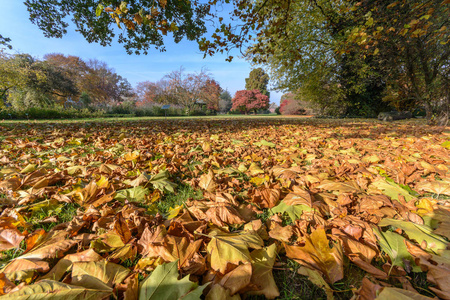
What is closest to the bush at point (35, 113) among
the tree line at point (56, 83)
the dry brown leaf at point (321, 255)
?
the tree line at point (56, 83)

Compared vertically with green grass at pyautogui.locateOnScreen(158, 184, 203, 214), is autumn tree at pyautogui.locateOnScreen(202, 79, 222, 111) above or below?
above

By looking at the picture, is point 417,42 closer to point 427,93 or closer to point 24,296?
point 427,93

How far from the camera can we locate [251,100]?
133ft

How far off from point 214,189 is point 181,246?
684 mm

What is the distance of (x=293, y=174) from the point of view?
1634mm

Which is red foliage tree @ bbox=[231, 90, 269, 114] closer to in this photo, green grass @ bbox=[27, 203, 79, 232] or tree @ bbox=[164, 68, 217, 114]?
tree @ bbox=[164, 68, 217, 114]

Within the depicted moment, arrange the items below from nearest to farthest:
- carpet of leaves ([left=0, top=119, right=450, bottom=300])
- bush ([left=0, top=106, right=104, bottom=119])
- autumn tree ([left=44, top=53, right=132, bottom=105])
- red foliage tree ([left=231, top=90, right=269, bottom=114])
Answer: carpet of leaves ([left=0, top=119, right=450, bottom=300]) < bush ([left=0, top=106, right=104, bottom=119]) < autumn tree ([left=44, top=53, right=132, bottom=105]) < red foliage tree ([left=231, top=90, right=269, bottom=114])

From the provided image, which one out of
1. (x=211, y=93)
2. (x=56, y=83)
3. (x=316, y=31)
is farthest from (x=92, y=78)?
(x=316, y=31)

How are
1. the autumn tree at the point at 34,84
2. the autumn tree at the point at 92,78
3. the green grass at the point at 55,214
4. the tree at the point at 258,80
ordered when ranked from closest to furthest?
the green grass at the point at 55,214 → the autumn tree at the point at 34,84 → the autumn tree at the point at 92,78 → the tree at the point at 258,80

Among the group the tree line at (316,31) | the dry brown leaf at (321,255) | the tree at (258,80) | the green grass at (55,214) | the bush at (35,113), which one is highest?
the tree at (258,80)

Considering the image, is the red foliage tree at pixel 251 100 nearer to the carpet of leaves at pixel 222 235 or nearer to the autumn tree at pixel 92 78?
the autumn tree at pixel 92 78

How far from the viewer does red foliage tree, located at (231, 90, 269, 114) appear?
40.2m

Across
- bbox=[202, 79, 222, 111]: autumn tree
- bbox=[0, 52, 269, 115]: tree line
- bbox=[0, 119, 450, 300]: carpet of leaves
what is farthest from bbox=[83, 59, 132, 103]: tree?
bbox=[0, 119, 450, 300]: carpet of leaves

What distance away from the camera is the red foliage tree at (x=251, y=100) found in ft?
132
